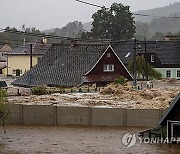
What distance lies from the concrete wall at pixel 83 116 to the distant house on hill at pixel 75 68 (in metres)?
15.1

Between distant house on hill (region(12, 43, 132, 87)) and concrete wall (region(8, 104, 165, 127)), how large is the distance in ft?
49.6

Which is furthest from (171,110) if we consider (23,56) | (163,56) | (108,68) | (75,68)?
(23,56)

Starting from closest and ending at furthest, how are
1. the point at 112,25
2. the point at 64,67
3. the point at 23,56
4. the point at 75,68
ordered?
the point at 75,68 < the point at 64,67 < the point at 23,56 < the point at 112,25

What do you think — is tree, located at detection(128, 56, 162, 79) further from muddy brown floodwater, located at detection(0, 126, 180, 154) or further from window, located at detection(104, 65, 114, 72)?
muddy brown floodwater, located at detection(0, 126, 180, 154)

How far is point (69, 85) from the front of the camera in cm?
4312

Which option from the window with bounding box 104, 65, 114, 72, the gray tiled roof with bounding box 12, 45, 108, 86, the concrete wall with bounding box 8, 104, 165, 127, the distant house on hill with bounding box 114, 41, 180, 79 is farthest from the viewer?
the distant house on hill with bounding box 114, 41, 180, 79

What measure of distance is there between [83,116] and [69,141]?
479 cm

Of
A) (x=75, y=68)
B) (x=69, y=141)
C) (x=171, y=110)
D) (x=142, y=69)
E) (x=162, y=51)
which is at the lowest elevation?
(x=69, y=141)

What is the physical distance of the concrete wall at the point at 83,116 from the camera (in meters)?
26.5

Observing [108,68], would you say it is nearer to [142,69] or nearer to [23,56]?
[142,69]

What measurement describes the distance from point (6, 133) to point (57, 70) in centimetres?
2087

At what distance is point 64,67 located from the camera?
45656mm

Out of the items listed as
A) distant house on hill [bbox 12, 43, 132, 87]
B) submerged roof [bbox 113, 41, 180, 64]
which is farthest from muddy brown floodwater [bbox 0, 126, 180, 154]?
submerged roof [bbox 113, 41, 180, 64]

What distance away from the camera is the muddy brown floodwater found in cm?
2014
